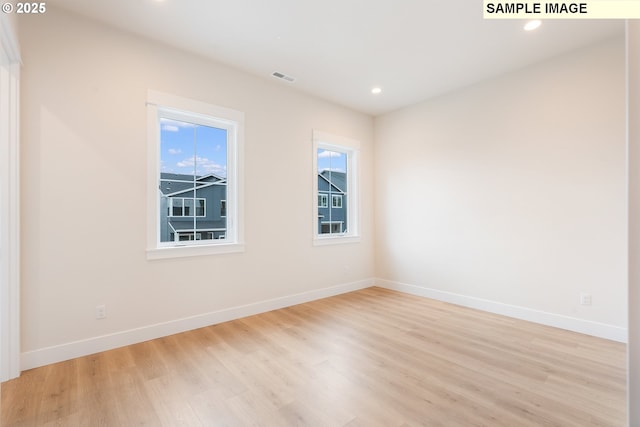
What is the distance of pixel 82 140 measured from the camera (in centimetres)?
254

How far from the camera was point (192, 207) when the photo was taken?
3.25m

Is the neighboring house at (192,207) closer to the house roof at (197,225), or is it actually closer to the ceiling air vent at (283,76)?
the house roof at (197,225)

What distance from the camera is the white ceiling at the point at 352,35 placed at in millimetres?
2449

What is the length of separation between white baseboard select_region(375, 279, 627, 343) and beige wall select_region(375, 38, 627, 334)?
2 centimetres

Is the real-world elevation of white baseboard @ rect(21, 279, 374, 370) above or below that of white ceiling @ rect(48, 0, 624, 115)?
below

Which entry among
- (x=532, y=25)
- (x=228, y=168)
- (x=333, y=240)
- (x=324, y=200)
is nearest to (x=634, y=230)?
(x=532, y=25)

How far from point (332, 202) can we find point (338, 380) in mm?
2989

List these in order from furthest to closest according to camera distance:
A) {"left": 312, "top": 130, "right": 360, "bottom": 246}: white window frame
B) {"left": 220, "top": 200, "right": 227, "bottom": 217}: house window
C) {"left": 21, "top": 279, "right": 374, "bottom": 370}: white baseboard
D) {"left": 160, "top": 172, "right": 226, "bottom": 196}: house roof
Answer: {"left": 312, "top": 130, "right": 360, "bottom": 246}: white window frame, {"left": 220, "top": 200, "right": 227, "bottom": 217}: house window, {"left": 160, "top": 172, "right": 226, "bottom": 196}: house roof, {"left": 21, "top": 279, "right": 374, "bottom": 370}: white baseboard

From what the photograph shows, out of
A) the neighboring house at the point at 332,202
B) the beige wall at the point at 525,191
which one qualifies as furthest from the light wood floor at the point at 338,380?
the neighboring house at the point at 332,202

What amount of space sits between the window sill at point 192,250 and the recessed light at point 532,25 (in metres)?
3.68

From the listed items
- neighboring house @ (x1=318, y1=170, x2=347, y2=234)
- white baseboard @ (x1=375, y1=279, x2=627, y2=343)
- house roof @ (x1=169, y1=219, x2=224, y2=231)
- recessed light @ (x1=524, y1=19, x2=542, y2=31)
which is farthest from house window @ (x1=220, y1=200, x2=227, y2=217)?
recessed light @ (x1=524, y1=19, x2=542, y2=31)

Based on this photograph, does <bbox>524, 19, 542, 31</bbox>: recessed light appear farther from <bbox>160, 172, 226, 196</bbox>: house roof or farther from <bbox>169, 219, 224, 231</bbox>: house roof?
<bbox>169, 219, 224, 231</bbox>: house roof

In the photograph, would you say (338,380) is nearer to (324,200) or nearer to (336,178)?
(324,200)

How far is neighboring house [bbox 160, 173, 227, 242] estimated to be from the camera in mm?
3082
